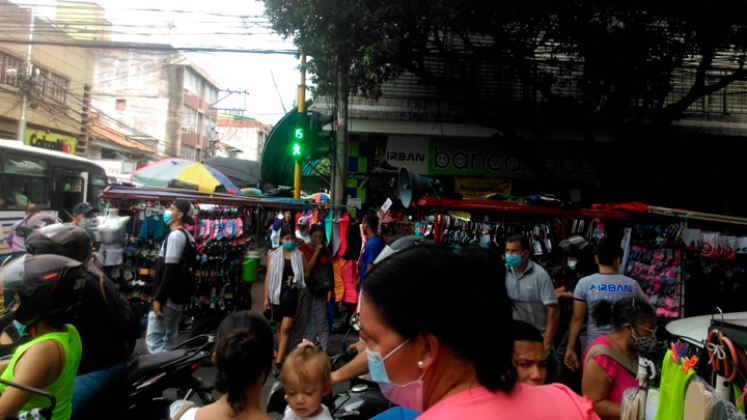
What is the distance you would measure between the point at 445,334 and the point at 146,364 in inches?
109

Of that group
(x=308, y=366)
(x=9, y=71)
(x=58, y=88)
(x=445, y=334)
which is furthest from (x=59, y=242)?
(x=58, y=88)

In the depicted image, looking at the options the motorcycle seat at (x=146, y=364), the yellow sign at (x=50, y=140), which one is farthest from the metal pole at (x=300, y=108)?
the yellow sign at (x=50, y=140)

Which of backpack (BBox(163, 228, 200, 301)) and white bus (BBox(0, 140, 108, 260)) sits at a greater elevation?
white bus (BBox(0, 140, 108, 260))

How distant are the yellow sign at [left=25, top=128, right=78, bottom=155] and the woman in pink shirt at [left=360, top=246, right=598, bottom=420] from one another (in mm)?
25517

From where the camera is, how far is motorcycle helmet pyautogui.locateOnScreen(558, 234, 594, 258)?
6270mm

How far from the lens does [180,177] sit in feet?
34.5

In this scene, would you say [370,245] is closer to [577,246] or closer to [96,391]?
[577,246]

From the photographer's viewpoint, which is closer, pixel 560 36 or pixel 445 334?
pixel 445 334

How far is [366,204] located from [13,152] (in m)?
8.75

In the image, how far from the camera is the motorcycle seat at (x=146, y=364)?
3.11 meters

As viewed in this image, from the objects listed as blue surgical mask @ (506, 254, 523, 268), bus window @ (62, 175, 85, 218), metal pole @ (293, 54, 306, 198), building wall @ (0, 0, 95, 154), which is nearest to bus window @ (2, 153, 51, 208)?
bus window @ (62, 175, 85, 218)

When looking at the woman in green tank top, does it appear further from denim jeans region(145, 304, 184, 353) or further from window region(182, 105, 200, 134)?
window region(182, 105, 200, 134)

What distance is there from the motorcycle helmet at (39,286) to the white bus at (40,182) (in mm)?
10364

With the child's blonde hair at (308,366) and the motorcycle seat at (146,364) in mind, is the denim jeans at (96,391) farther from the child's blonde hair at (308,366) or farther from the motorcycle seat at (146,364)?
the child's blonde hair at (308,366)
